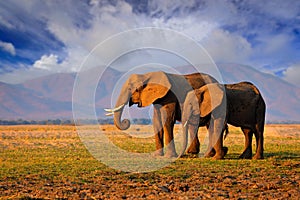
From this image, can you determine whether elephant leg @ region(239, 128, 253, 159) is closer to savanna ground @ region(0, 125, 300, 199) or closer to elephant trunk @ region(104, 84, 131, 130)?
savanna ground @ region(0, 125, 300, 199)

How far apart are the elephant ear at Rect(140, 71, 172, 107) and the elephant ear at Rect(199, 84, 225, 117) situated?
1.80m

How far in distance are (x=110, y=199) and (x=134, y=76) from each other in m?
10.3

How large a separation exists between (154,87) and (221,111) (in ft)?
11.5

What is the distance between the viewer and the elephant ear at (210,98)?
16.3 m

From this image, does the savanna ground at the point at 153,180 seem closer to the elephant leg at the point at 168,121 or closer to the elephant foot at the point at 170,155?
the elephant foot at the point at 170,155

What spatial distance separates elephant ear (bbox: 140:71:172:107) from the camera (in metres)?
17.5

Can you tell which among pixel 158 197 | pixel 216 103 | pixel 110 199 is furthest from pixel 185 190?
pixel 216 103

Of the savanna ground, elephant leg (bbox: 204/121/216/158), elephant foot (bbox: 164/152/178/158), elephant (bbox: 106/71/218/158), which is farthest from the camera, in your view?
elephant (bbox: 106/71/218/158)

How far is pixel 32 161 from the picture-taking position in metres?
15.2

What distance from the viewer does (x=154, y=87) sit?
17688 millimetres

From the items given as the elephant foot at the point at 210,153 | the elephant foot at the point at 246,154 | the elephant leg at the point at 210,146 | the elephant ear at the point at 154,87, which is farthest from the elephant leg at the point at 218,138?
the elephant ear at the point at 154,87

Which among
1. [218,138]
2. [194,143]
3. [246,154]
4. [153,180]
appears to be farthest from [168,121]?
[153,180]

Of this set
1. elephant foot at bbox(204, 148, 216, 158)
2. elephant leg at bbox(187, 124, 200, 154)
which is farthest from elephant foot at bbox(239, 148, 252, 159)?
elephant leg at bbox(187, 124, 200, 154)

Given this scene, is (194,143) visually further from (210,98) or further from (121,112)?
(121,112)
